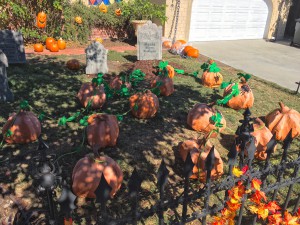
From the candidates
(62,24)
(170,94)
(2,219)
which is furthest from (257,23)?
(2,219)

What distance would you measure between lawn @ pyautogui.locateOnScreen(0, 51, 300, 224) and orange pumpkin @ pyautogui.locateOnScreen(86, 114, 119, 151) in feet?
0.69

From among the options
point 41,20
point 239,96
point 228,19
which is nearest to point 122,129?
point 239,96

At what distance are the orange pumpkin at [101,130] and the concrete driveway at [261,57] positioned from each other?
6391mm

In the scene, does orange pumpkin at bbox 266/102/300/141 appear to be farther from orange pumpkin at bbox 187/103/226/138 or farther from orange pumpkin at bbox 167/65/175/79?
orange pumpkin at bbox 167/65/175/79

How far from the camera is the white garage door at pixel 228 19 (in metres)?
16.0

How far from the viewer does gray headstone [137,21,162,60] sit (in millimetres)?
9953

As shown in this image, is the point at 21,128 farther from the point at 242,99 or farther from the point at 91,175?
the point at 242,99

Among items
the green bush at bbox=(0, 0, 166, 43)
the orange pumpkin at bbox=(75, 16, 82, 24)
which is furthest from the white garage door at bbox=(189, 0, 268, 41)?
the orange pumpkin at bbox=(75, 16, 82, 24)

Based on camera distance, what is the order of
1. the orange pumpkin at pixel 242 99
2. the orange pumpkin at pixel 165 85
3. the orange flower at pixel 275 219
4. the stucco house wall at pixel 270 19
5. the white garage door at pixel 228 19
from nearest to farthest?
the orange flower at pixel 275 219 → the orange pumpkin at pixel 242 99 → the orange pumpkin at pixel 165 85 → the stucco house wall at pixel 270 19 → the white garage door at pixel 228 19

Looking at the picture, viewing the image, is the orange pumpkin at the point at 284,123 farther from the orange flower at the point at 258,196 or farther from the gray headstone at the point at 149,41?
the gray headstone at the point at 149,41

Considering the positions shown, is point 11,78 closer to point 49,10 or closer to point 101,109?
point 101,109

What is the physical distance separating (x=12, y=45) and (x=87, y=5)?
7297mm

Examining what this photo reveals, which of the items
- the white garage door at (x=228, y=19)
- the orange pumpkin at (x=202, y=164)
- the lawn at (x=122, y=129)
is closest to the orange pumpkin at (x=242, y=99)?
the lawn at (x=122, y=129)

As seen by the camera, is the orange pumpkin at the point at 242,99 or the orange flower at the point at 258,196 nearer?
the orange flower at the point at 258,196
